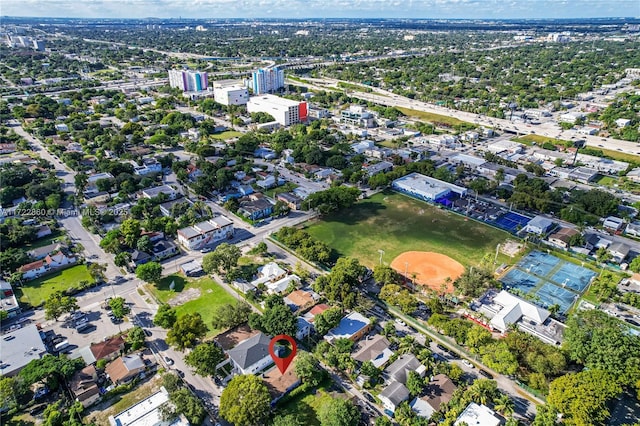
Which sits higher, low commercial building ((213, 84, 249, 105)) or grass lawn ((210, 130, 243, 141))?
low commercial building ((213, 84, 249, 105))

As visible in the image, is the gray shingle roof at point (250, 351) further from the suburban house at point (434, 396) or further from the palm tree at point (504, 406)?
the palm tree at point (504, 406)

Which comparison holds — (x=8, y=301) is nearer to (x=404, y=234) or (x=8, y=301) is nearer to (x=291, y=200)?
(x=291, y=200)

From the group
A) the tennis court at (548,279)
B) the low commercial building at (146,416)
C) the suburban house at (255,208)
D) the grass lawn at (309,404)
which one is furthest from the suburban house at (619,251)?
the low commercial building at (146,416)

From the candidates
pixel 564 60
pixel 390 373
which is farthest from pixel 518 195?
pixel 564 60

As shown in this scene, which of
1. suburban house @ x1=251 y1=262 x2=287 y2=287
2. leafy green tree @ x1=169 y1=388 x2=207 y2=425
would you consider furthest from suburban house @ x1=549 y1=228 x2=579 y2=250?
leafy green tree @ x1=169 y1=388 x2=207 y2=425

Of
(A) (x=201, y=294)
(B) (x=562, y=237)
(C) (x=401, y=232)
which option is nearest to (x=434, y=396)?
(A) (x=201, y=294)

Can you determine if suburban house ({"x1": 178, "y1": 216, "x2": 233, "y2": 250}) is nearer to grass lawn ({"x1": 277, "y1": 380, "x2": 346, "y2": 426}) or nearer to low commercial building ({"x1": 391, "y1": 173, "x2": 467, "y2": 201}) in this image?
grass lawn ({"x1": 277, "y1": 380, "x2": 346, "y2": 426})
